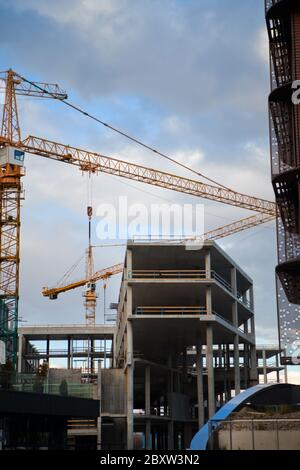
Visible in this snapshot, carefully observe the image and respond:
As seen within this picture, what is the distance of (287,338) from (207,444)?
5509 millimetres

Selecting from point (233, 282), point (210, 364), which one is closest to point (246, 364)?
point (233, 282)

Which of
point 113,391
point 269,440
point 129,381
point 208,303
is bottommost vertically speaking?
point 269,440

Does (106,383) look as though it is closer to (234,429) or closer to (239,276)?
(239,276)

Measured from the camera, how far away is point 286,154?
28594 mm

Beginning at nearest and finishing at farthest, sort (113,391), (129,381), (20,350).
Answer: (129,381) < (113,391) < (20,350)

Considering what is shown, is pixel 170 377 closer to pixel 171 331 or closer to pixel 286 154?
pixel 171 331

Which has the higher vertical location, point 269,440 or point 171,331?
point 171,331

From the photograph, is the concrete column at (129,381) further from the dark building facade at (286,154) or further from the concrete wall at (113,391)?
the dark building facade at (286,154)

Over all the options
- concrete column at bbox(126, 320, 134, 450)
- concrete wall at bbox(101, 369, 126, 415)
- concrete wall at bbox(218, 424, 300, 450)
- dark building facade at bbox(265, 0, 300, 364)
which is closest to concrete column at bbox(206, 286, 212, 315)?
concrete column at bbox(126, 320, 134, 450)

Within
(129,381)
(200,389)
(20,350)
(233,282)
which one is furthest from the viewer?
(20,350)

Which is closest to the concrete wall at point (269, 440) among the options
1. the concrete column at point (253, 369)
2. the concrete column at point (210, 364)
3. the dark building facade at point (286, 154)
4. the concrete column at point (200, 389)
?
the dark building facade at point (286, 154)

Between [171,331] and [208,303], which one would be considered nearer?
[208,303]

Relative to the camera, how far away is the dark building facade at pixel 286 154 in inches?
1065
